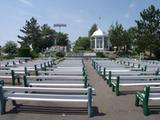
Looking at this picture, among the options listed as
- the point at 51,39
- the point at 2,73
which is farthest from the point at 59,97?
the point at 51,39

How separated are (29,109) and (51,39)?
10089 centimetres

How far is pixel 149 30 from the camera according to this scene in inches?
2032

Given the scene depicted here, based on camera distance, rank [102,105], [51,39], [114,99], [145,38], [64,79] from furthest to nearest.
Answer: [51,39] → [145,38] → [64,79] → [114,99] → [102,105]

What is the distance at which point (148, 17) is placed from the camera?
52.3 meters

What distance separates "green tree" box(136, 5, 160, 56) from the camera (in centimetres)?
5038

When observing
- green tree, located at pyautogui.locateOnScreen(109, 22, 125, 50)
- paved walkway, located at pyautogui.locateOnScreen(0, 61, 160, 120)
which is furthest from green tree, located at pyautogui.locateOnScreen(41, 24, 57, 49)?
paved walkway, located at pyautogui.locateOnScreen(0, 61, 160, 120)

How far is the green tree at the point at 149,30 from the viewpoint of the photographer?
5038cm

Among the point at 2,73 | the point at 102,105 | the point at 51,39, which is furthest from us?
the point at 51,39

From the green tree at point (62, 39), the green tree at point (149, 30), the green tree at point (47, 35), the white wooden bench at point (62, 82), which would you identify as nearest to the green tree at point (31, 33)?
the green tree at point (47, 35)

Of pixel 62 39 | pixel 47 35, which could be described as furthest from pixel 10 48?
pixel 62 39

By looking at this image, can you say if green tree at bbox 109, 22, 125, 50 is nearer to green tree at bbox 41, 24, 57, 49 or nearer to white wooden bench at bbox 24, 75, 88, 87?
green tree at bbox 41, 24, 57, 49

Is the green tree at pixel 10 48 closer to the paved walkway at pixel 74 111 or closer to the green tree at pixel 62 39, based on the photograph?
the green tree at pixel 62 39

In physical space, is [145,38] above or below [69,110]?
above

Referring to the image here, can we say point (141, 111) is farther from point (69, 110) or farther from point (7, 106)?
point (7, 106)
